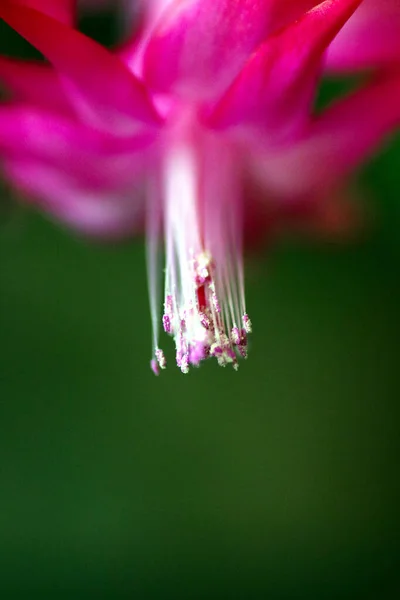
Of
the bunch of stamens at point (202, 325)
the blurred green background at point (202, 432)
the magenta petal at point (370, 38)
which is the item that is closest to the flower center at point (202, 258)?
the bunch of stamens at point (202, 325)

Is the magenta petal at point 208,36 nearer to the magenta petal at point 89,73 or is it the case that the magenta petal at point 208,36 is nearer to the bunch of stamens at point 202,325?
the magenta petal at point 89,73

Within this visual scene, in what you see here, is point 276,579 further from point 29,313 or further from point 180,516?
point 29,313

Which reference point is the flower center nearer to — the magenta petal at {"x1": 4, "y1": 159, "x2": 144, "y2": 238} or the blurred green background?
the magenta petal at {"x1": 4, "y1": 159, "x2": 144, "y2": 238}

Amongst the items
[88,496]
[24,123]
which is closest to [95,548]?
[88,496]

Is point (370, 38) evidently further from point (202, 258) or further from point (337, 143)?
point (202, 258)

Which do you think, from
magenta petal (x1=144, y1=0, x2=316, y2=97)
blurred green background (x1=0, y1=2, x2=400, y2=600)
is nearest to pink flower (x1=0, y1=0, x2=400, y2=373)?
magenta petal (x1=144, y1=0, x2=316, y2=97)

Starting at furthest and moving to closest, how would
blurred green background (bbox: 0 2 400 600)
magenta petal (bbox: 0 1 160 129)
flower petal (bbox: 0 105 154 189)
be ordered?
blurred green background (bbox: 0 2 400 600) < flower petal (bbox: 0 105 154 189) < magenta petal (bbox: 0 1 160 129)
